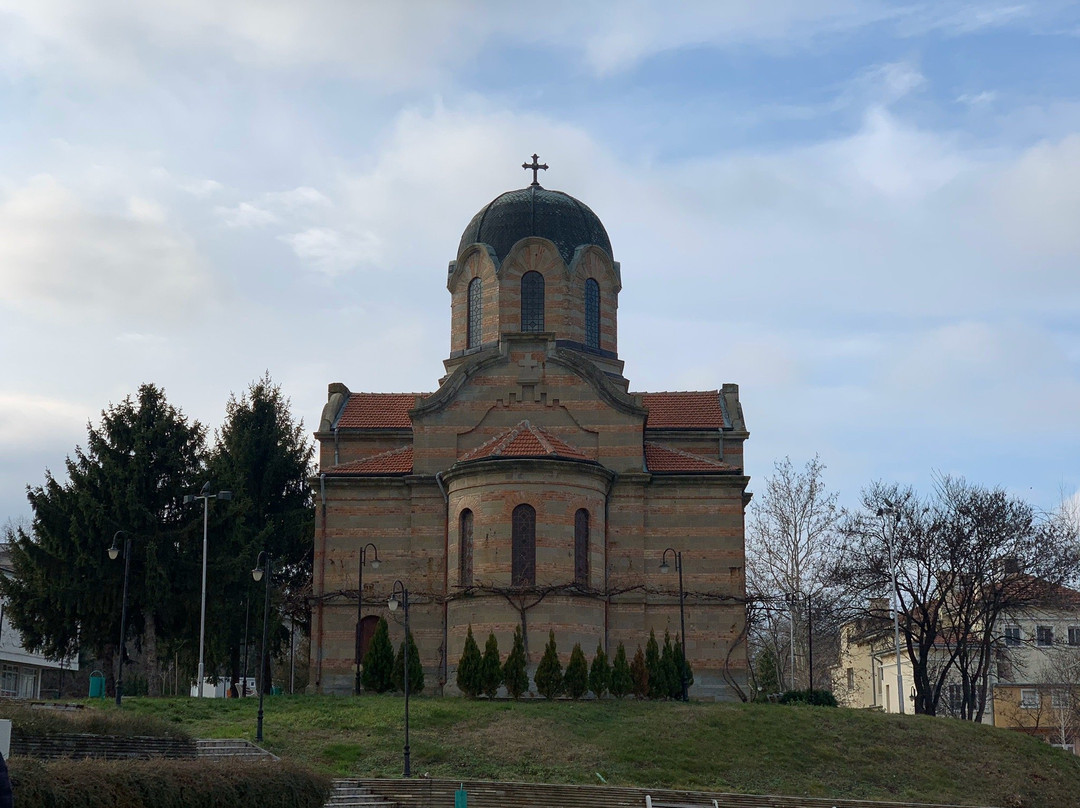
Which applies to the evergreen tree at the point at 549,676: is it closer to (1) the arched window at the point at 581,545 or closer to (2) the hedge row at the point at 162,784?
(1) the arched window at the point at 581,545

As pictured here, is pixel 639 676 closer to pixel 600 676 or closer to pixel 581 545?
pixel 600 676

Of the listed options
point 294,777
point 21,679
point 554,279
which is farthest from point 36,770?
point 21,679

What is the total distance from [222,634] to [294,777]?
24276mm

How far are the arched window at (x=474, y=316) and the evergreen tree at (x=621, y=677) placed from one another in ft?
46.4

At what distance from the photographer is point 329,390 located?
46.4 meters

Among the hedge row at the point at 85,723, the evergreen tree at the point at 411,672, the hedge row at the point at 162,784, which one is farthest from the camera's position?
the evergreen tree at the point at 411,672

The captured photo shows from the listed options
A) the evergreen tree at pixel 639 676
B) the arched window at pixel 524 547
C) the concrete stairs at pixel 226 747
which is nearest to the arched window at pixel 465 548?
the arched window at pixel 524 547

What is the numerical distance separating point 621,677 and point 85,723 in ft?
52.9

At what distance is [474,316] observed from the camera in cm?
4672

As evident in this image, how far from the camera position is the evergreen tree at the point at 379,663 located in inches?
1485

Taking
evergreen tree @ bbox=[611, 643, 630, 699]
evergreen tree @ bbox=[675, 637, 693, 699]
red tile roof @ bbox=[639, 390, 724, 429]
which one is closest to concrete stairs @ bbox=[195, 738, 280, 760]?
evergreen tree @ bbox=[611, 643, 630, 699]

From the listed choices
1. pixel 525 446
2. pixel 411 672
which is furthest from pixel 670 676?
pixel 525 446

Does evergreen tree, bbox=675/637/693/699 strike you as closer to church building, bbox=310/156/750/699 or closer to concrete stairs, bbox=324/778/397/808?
church building, bbox=310/156/750/699

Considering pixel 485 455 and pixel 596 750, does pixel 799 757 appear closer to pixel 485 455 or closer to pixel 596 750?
pixel 596 750
